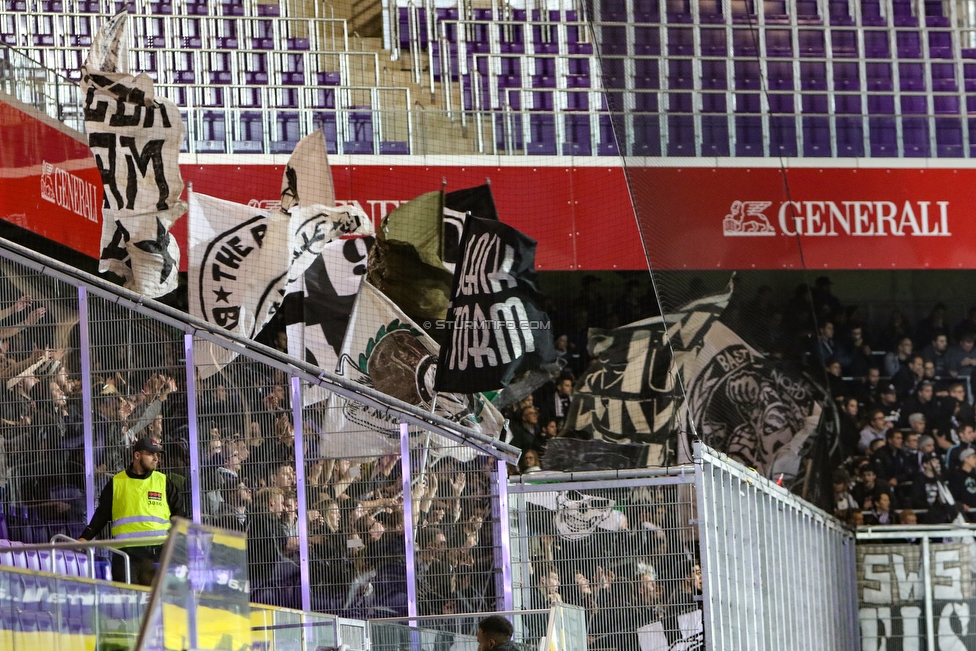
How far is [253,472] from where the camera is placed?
6219 mm

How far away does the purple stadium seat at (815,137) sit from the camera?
12531 millimetres

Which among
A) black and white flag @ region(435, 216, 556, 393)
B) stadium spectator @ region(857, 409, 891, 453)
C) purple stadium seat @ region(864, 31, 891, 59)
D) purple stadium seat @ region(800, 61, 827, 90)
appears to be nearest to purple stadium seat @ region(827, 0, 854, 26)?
purple stadium seat @ region(864, 31, 891, 59)

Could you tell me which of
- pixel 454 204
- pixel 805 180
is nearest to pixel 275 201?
pixel 454 204

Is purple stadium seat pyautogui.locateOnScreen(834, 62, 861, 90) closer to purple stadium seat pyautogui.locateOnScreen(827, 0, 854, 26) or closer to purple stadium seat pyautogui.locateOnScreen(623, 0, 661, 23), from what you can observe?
purple stadium seat pyautogui.locateOnScreen(827, 0, 854, 26)

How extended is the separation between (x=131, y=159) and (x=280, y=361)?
308 cm

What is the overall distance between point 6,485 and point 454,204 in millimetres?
5625

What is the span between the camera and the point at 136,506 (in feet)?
19.0

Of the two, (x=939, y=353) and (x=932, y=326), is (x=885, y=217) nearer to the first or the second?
(x=932, y=326)

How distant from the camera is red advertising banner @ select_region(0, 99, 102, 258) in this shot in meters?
9.34

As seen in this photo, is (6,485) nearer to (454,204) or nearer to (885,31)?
(454,204)

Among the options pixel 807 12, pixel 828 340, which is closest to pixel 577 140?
pixel 807 12

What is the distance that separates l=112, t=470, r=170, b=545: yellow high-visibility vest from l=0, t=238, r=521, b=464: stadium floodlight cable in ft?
2.50

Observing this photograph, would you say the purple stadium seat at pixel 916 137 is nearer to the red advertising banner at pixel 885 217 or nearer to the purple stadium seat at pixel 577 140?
the red advertising banner at pixel 885 217

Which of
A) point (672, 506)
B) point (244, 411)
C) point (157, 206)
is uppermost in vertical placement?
point (157, 206)
